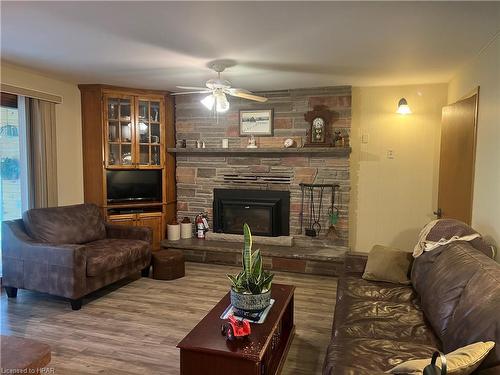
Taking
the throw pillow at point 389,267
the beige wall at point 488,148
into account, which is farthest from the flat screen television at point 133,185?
the beige wall at point 488,148

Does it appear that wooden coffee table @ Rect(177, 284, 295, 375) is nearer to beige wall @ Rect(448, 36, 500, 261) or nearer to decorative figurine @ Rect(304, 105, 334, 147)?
beige wall @ Rect(448, 36, 500, 261)

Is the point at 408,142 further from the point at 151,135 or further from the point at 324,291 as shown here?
the point at 151,135

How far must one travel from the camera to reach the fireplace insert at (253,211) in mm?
4906

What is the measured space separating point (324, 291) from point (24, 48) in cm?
380

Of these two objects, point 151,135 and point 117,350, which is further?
point 151,135

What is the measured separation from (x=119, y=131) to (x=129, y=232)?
151cm

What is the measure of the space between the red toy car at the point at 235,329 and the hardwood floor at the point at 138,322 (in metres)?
0.64

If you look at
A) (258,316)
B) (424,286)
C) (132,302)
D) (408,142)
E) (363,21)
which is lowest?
(132,302)

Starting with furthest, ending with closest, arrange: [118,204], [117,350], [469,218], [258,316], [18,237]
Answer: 1. [118,204]
2. [18,237]
3. [469,218]
4. [117,350]
5. [258,316]

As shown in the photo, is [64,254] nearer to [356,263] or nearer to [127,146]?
[127,146]

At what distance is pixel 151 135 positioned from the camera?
5.11 meters

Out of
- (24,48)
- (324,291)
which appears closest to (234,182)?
(324,291)

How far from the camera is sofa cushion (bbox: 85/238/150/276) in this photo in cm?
342

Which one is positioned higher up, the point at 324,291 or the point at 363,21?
the point at 363,21
